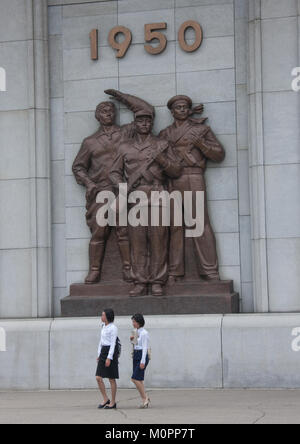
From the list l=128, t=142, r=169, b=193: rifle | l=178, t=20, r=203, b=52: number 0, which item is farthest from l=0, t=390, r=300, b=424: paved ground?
l=178, t=20, r=203, b=52: number 0

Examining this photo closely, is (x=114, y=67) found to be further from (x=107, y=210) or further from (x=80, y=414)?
(x=80, y=414)

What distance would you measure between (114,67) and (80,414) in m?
8.07

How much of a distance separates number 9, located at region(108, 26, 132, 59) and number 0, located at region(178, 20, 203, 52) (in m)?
1.08

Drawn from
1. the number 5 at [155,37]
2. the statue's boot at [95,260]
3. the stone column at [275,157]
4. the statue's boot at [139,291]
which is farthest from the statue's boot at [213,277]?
the number 5 at [155,37]

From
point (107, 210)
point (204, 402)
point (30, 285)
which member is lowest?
point (204, 402)

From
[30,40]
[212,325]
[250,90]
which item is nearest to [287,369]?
[212,325]

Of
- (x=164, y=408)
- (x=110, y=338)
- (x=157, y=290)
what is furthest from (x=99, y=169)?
(x=164, y=408)

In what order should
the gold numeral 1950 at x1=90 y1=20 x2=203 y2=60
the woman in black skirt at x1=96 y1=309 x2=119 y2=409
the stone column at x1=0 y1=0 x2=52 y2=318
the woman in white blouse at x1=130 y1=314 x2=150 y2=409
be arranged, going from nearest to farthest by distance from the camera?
the woman in white blouse at x1=130 y1=314 x2=150 y2=409, the woman in black skirt at x1=96 y1=309 x2=119 y2=409, the gold numeral 1950 at x1=90 y1=20 x2=203 y2=60, the stone column at x1=0 y1=0 x2=52 y2=318

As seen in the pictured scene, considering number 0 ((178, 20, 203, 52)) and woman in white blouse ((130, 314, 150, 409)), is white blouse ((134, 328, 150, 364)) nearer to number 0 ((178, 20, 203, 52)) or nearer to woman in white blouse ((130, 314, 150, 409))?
woman in white blouse ((130, 314, 150, 409))

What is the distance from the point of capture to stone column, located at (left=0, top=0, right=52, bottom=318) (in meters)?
19.3

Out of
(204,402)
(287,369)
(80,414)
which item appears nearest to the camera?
(80,414)

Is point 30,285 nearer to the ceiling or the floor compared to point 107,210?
nearer to the floor

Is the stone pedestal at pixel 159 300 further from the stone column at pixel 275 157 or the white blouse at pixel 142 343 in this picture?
the white blouse at pixel 142 343

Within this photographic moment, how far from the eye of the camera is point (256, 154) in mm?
18234
